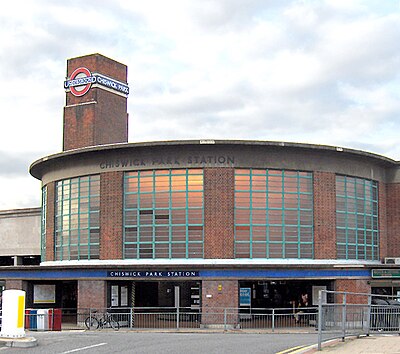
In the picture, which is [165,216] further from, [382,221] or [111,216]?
[382,221]

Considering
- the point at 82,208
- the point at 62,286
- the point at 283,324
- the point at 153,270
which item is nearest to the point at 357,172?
the point at 283,324

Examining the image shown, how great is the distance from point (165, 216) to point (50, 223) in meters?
9.37

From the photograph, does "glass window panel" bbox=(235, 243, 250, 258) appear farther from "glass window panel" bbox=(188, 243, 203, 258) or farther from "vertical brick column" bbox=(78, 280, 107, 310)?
"vertical brick column" bbox=(78, 280, 107, 310)

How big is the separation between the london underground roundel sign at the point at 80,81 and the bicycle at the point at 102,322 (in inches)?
853

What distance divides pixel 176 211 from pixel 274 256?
6206 millimetres

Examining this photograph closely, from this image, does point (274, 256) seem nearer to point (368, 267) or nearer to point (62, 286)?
point (368, 267)

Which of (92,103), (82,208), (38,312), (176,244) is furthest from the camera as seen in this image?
(92,103)

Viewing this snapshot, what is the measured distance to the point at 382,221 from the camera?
1834 inches

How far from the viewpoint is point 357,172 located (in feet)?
146

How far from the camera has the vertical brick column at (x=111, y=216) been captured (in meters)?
41.9

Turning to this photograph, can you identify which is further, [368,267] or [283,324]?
[368,267]

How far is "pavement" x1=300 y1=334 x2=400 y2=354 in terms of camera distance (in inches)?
696

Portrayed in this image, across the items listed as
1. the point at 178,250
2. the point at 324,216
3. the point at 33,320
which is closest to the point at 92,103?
the point at 178,250

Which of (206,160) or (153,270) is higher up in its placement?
(206,160)
